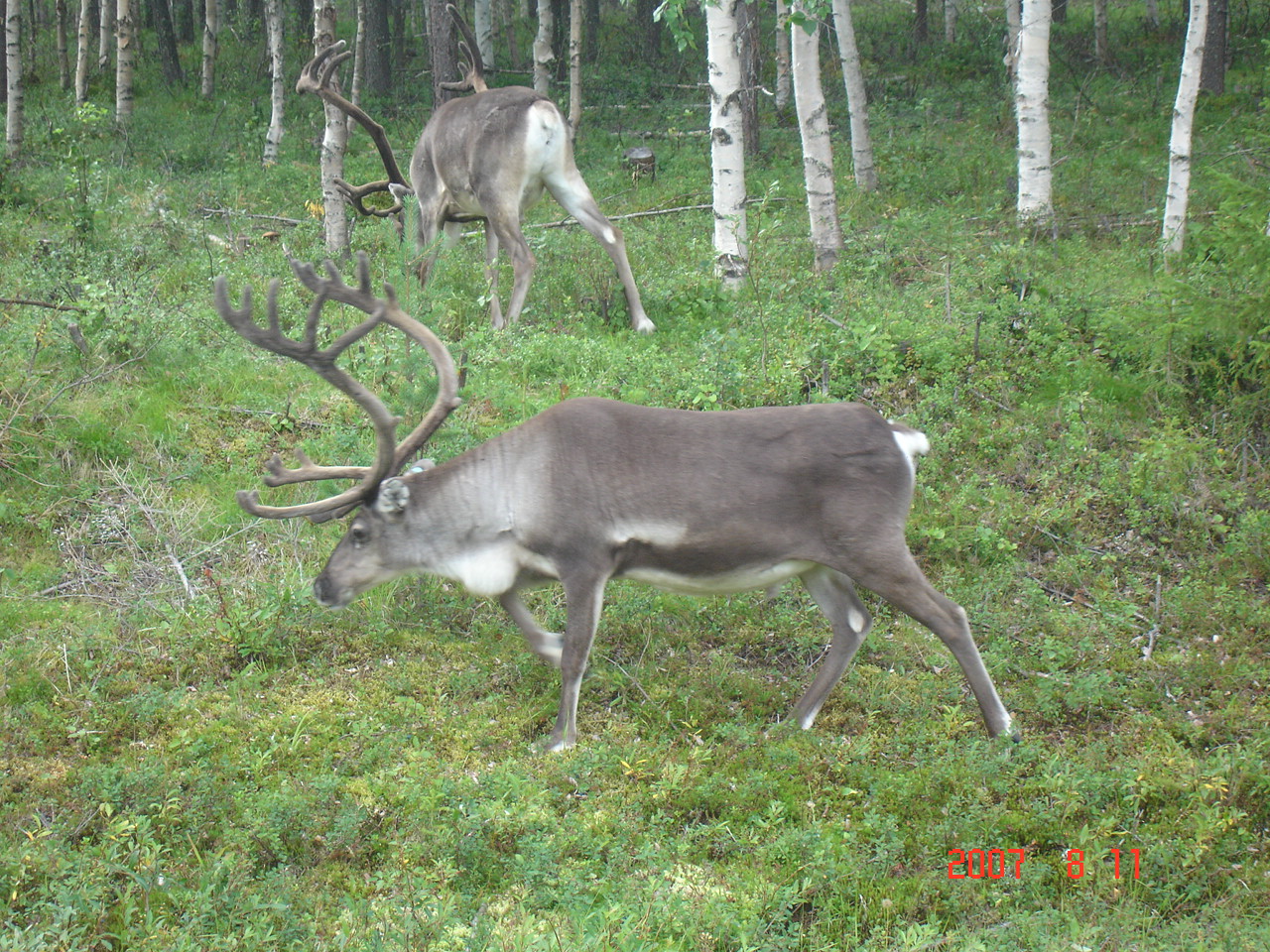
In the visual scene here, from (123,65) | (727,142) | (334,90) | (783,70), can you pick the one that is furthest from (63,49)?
(727,142)

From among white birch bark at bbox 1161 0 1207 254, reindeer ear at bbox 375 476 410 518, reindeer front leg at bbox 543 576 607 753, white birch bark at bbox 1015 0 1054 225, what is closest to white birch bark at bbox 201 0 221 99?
white birch bark at bbox 1015 0 1054 225

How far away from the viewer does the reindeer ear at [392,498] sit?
17.1ft

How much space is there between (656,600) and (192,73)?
20.1 metres

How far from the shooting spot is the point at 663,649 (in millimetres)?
5926

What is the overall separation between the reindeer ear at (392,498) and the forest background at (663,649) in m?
0.91

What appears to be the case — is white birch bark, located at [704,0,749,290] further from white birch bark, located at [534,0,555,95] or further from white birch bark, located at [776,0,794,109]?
white birch bark, located at [776,0,794,109]

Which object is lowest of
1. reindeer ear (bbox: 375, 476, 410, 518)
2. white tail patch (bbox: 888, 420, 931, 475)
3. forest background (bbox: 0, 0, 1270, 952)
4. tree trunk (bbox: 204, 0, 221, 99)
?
forest background (bbox: 0, 0, 1270, 952)

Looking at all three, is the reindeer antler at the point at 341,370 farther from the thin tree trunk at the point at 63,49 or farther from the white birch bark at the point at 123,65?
the thin tree trunk at the point at 63,49

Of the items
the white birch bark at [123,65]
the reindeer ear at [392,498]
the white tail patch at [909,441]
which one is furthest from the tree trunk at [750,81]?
the reindeer ear at [392,498]

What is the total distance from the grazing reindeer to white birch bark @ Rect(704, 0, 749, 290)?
3.15 ft

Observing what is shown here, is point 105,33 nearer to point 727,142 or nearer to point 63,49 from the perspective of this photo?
point 63,49

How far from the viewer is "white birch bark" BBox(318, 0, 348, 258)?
31.5 ft

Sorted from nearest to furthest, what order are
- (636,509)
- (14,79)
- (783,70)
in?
(636,509) < (14,79) < (783,70)
